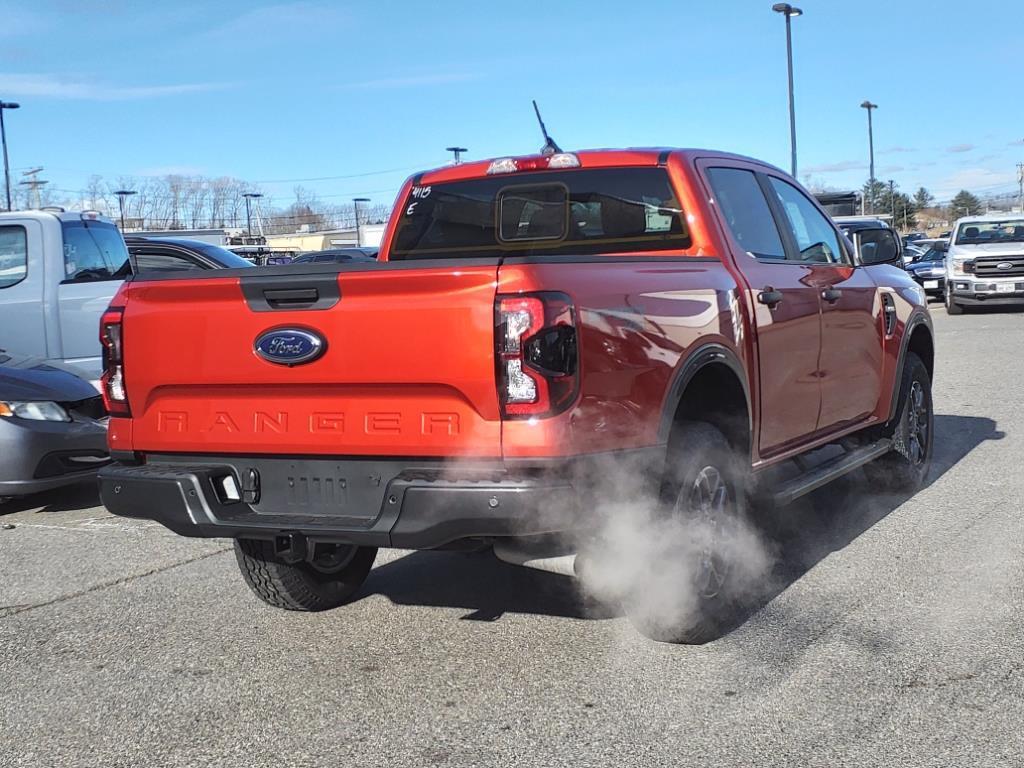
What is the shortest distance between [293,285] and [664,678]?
1816 millimetres

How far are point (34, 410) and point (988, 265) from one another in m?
20.1

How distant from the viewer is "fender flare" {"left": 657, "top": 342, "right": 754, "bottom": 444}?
3.96 meters

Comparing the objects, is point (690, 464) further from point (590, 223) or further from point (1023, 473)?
point (1023, 473)

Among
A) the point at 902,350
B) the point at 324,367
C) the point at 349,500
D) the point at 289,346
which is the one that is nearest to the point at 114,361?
the point at 289,346

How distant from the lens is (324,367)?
3777 mm

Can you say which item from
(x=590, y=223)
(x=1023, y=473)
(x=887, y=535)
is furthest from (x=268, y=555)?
(x=1023, y=473)

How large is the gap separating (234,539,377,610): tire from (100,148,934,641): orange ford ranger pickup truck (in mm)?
12

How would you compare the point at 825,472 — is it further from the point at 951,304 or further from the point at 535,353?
the point at 951,304

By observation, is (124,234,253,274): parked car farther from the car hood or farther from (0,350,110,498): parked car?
(0,350,110,498): parked car

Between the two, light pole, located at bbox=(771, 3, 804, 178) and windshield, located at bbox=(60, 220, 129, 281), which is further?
light pole, located at bbox=(771, 3, 804, 178)

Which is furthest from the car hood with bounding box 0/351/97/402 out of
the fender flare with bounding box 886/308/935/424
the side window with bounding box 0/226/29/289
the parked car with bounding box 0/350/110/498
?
the fender flare with bounding box 886/308/935/424

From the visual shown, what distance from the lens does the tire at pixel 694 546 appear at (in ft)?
13.4

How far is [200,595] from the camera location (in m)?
5.29

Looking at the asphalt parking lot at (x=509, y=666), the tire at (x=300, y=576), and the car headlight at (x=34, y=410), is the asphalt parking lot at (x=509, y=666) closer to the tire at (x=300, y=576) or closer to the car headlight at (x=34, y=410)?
the tire at (x=300, y=576)
